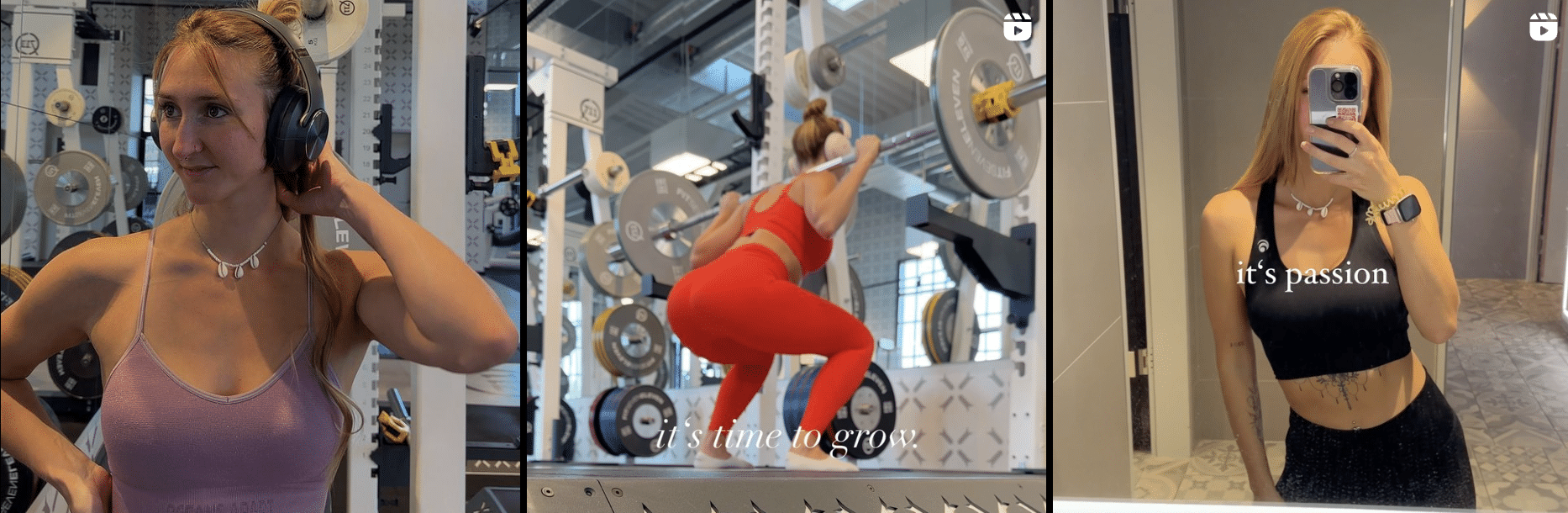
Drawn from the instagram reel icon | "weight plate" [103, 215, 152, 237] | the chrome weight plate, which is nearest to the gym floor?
the chrome weight plate

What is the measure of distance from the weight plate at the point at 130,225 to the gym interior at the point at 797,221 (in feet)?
3.25

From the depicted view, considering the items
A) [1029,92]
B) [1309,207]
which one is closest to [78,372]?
[1029,92]

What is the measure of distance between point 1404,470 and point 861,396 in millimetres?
1421

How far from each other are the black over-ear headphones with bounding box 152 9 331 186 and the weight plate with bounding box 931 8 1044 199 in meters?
1.63

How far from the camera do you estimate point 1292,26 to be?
2936mm

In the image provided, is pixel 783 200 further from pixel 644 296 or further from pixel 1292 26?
pixel 1292 26

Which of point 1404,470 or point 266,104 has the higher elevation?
point 266,104

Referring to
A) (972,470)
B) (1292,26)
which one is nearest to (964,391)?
(972,470)

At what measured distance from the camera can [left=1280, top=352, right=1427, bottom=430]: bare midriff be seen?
281 cm

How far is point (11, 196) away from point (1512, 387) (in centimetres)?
351

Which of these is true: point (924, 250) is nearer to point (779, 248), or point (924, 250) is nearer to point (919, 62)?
point (779, 248)

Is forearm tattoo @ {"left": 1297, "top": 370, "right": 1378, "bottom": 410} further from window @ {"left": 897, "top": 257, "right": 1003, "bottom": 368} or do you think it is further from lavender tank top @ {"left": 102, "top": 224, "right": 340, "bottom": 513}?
lavender tank top @ {"left": 102, "top": 224, "right": 340, "bottom": 513}

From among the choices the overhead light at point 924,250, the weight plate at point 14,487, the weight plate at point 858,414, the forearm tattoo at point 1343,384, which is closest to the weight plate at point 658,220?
the weight plate at point 858,414

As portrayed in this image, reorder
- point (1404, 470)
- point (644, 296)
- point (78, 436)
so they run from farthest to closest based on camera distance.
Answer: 1. point (644, 296)
2. point (1404, 470)
3. point (78, 436)
